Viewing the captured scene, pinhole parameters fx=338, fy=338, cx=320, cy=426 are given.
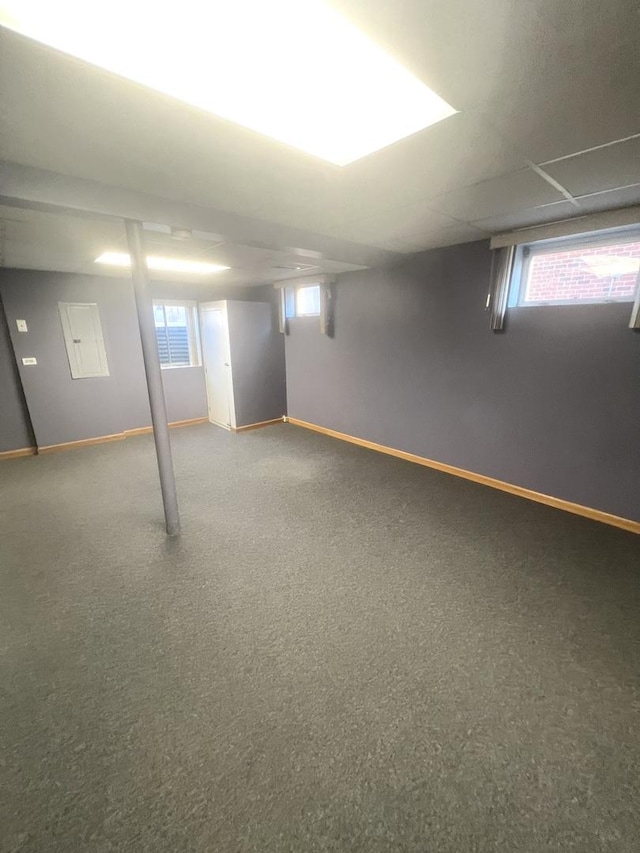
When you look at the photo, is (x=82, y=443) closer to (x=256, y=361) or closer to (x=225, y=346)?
(x=225, y=346)

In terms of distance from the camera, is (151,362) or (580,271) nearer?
(151,362)

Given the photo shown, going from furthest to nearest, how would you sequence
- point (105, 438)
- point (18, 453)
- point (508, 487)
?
point (105, 438), point (18, 453), point (508, 487)

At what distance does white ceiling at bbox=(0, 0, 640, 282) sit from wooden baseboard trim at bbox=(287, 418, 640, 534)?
2.32 m

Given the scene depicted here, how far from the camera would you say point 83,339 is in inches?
179

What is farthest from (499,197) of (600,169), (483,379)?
(483,379)

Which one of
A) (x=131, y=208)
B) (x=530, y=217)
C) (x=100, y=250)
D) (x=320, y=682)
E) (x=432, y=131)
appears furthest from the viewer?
(x=100, y=250)

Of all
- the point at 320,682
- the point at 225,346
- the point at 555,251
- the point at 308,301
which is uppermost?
the point at 555,251

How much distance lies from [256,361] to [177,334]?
1.42m

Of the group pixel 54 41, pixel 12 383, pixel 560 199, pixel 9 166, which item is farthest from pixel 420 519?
pixel 12 383

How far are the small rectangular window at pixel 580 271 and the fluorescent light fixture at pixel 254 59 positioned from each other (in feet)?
7.07

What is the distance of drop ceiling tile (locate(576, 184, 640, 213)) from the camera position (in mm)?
2066

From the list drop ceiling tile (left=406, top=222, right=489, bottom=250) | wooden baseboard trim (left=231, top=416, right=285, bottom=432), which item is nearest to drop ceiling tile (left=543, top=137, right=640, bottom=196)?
drop ceiling tile (left=406, top=222, right=489, bottom=250)

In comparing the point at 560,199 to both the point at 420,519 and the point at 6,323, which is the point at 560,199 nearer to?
the point at 420,519

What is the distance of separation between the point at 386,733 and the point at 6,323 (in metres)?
5.46
